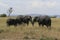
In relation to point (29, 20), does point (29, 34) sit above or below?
above

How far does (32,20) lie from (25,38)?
18.3 meters

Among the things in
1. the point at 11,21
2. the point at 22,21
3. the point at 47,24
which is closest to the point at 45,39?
the point at 47,24

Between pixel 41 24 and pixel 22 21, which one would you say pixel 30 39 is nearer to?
pixel 41 24

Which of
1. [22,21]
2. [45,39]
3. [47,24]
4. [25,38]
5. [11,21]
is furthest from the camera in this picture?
[22,21]

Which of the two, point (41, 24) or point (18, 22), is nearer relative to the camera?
point (41, 24)

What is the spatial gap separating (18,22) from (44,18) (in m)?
4.24

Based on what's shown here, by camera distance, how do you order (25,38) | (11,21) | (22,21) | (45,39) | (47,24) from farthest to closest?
(22,21) → (11,21) → (47,24) → (25,38) → (45,39)

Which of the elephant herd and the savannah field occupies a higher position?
the savannah field

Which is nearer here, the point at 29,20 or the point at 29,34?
the point at 29,34

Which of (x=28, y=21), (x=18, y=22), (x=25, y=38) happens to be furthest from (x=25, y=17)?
(x=25, y=38)

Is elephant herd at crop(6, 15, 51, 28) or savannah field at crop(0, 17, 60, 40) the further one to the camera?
elephant herd at crop(6, 15, 51, 28)

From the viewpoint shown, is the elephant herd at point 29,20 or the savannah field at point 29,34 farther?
the elephant herd at point 29,20

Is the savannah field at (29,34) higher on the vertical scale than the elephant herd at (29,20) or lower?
higher

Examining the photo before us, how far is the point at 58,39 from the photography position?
16.0m
